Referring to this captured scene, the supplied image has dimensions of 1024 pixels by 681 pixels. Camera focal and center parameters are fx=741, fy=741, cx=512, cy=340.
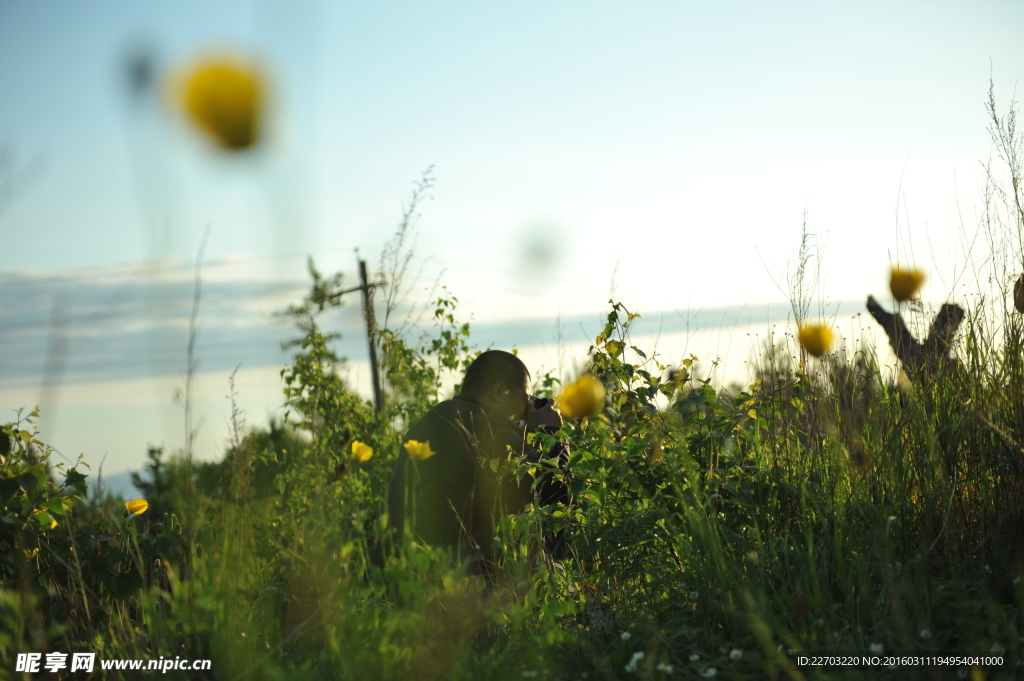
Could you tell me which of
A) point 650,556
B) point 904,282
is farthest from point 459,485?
point 904,282

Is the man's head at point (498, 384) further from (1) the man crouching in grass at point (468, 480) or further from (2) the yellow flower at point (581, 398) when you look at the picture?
(2) the yellow flower at point (581, 398)

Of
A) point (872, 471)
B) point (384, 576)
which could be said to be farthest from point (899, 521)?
point (384, 576)

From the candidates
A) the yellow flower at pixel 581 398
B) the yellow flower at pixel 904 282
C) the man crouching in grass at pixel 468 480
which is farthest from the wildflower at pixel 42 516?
the yellow flower at pixel 904 282

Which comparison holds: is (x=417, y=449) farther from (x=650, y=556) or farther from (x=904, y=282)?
(x=904, y=282)

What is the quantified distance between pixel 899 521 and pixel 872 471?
0.57 ft

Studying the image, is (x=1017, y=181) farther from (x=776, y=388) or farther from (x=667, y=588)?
(x=667, y=588)

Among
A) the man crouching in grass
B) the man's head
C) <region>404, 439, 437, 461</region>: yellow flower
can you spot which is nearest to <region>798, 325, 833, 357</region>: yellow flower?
the man crouching in grass

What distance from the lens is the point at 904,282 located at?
2172mm

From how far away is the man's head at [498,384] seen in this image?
132 inches

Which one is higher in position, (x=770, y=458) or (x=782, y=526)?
(x=770, y=458)

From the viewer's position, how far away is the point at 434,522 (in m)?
2.87

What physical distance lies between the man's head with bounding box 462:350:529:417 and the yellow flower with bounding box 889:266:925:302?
161 centimetres

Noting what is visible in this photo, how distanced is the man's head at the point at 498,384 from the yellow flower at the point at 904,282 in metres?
1.61

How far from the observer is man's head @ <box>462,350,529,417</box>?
3.35 metres
